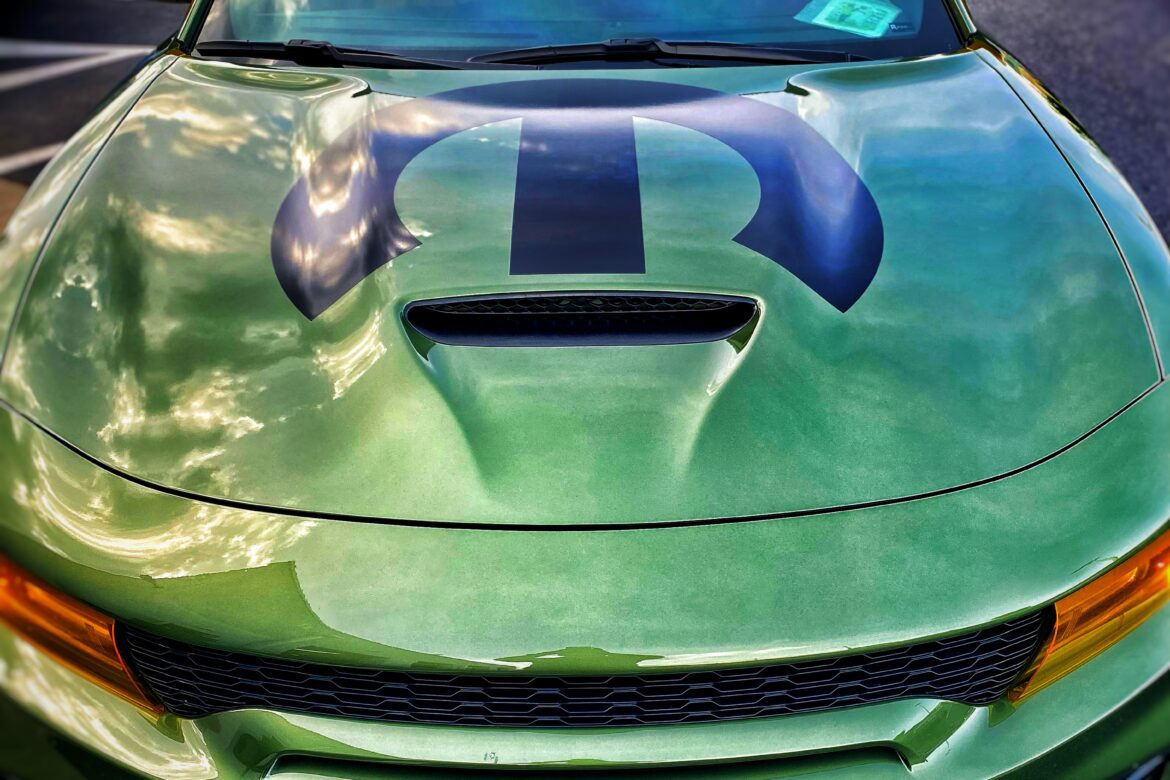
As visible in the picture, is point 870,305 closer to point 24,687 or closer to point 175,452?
point 175,452

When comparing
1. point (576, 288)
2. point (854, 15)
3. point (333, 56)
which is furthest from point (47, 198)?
point (854, 15)

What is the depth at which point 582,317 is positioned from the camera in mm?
1484

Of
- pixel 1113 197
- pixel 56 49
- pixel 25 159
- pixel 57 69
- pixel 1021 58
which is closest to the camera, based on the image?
pixel 1113 197

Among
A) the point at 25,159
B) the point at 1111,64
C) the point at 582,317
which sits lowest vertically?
the point at 25,159

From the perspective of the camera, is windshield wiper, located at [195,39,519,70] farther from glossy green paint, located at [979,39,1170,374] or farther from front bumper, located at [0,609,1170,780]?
front bumper, located at [0,609,1170,780]

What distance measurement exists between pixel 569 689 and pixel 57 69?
18.2 ft

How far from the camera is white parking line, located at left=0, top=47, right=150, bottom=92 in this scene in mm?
5449

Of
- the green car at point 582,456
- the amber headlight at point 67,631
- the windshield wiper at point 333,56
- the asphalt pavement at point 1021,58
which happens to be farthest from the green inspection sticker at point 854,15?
the asphalt pavement at point 1021,58

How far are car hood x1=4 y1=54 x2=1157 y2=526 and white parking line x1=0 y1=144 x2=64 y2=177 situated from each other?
289cm

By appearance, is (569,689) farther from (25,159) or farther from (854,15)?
(25,159)

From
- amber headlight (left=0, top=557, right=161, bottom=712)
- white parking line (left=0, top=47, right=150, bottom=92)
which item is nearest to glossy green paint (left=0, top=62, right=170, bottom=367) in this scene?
amber headlight (left=0, top=557, right=161, bottom=712)

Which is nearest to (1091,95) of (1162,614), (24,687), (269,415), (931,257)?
(931,257)

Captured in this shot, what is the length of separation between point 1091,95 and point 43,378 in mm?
4945

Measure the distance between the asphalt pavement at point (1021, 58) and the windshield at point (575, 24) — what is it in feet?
6.62
